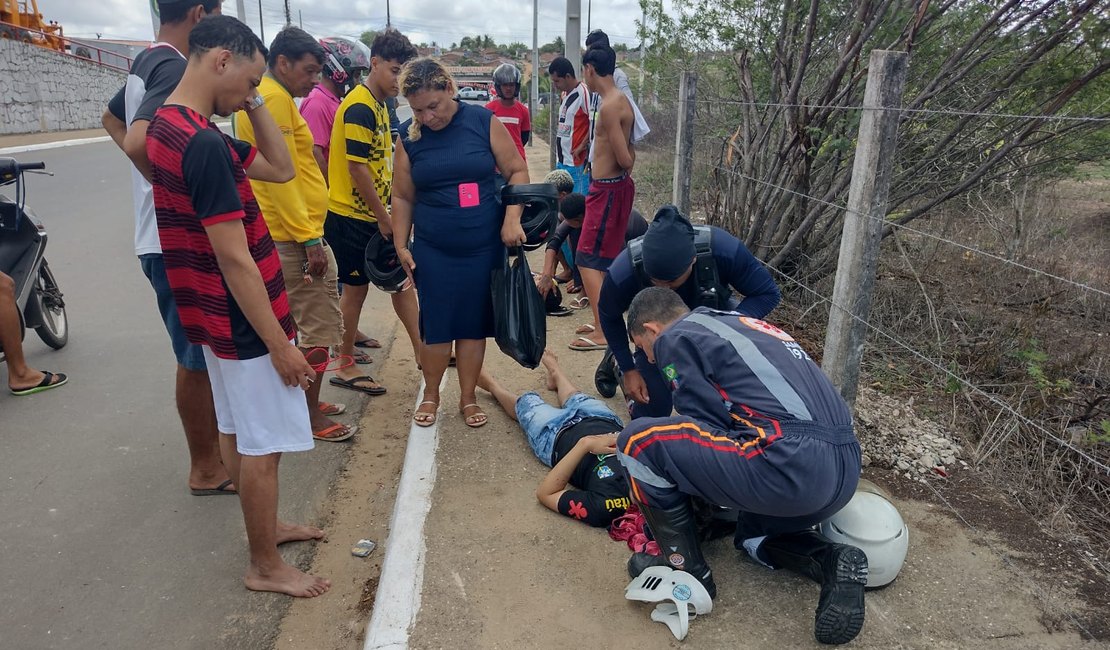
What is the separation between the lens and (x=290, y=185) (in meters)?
3.60

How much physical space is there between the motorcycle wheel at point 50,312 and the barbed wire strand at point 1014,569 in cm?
545

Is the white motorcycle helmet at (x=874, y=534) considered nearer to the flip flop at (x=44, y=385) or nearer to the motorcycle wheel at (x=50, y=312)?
the flip flop at (x=44, y=385)

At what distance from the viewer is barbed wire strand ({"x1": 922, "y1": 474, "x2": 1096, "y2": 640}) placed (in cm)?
249

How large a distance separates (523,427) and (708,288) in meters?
1.28

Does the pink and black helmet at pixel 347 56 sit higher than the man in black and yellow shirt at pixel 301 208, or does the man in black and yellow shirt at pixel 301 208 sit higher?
the pink and black helmet at pixel 347 56

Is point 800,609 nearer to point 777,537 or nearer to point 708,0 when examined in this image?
point 777,537

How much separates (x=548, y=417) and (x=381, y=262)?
4.63 feet

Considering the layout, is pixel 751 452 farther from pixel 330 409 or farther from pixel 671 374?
pixel 330 409

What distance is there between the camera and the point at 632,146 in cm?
511

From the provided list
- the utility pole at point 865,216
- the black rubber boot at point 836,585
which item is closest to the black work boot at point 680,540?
the black rubber boot at point 836,585

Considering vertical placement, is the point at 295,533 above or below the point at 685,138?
below

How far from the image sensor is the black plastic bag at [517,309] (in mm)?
3734

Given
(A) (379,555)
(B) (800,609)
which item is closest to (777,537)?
(B) (800,609)

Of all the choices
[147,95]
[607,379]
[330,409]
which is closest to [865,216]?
[607,379]
